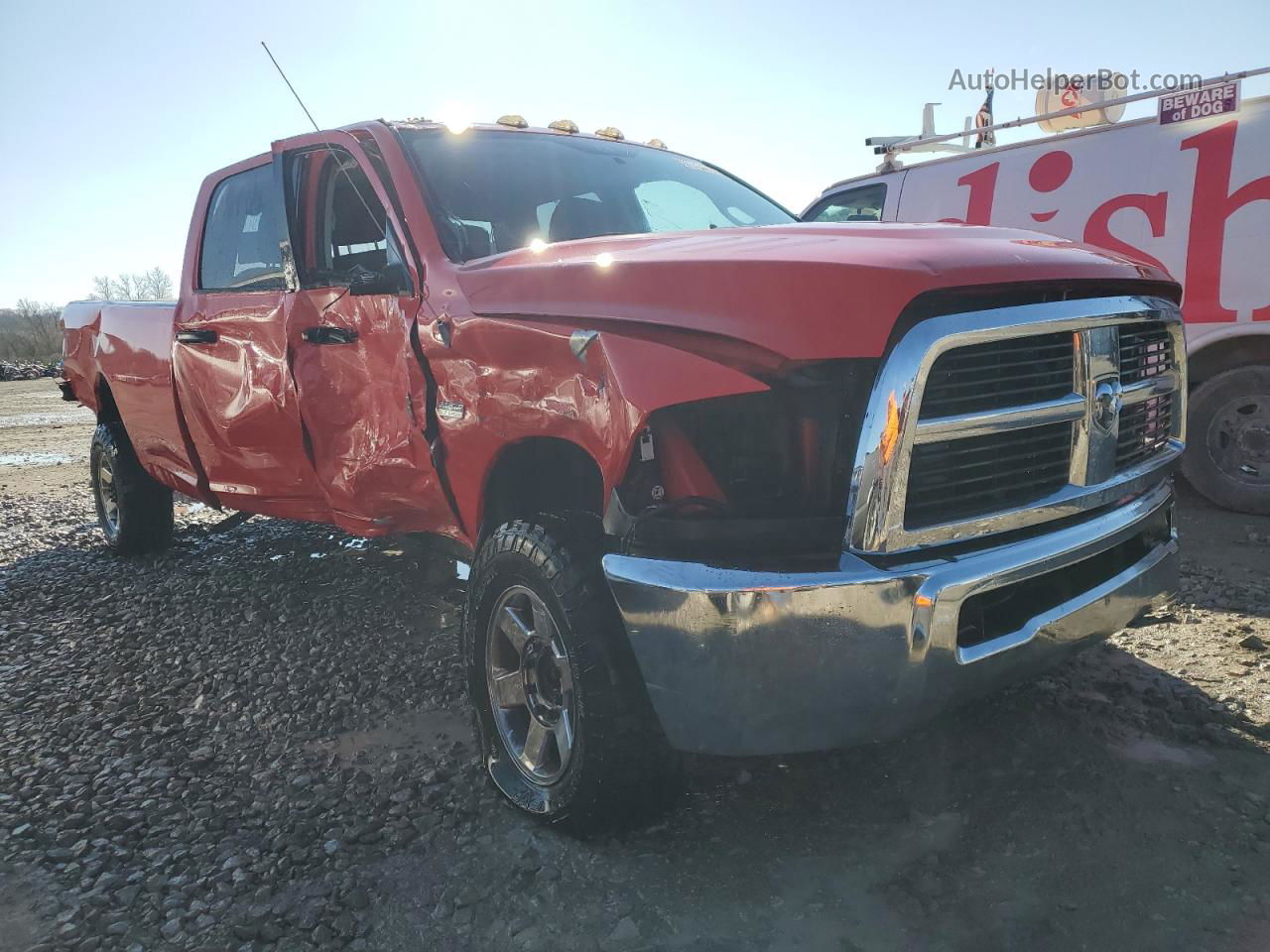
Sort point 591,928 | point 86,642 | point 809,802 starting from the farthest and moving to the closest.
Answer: point 86,642 < point 809,802 < point 591,928

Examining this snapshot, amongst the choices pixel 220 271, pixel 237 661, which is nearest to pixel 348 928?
pixel 237 661

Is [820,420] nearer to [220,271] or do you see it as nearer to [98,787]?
[98,787]

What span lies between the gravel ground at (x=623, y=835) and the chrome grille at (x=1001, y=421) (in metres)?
0.83

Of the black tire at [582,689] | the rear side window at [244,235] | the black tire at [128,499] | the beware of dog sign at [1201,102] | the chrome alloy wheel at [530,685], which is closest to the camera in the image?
the black tire at [582,689]

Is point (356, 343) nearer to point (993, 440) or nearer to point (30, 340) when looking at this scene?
point (993, 440)

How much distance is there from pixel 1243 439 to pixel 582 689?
4.68 m

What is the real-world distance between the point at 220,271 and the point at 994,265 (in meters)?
3.65

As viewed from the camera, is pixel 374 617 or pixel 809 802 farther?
pixel 374 617

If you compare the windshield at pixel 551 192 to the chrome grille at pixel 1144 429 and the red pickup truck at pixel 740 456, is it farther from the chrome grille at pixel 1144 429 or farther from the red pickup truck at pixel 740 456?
the chrome grille at pixel 1144 429

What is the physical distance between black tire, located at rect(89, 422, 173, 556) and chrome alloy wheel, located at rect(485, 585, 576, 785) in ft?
12.8

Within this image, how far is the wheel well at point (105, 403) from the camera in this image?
575cm

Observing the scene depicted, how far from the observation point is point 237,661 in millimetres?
4047

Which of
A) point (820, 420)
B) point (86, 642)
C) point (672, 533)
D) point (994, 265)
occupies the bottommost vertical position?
point (86, 642)

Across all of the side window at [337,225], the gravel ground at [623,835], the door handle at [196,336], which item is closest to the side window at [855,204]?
the gravel ground at [623,835]
